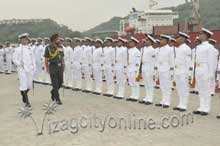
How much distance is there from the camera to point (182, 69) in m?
10.5

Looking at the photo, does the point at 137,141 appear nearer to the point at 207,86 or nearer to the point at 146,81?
the point at 207,86

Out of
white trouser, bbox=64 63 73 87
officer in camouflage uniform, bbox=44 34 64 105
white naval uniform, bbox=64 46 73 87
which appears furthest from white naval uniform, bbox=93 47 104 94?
officer in camouflage uniform, bbox=44 34 64 105

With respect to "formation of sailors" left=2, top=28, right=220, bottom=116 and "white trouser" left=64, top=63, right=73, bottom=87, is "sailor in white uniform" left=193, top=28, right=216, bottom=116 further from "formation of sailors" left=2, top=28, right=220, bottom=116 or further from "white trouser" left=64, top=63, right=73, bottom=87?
"white trouser" left=64, top=63, right=73, bottom=87

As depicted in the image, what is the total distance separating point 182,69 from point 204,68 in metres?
0.72

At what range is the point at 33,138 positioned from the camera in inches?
312

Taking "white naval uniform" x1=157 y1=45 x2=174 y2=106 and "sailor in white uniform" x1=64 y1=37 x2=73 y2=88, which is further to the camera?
"sailor in white uniform" x1=64 y1=37 x2=73 y2=88

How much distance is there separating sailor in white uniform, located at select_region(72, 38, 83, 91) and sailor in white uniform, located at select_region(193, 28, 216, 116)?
251 inches

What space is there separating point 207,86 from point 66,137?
3722 mm

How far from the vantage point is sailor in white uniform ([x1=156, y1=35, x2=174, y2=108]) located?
11.1 metres

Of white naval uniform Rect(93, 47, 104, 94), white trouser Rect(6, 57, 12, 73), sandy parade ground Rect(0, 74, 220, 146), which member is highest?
white naval uniform Rect(93, 47, 104, 94)

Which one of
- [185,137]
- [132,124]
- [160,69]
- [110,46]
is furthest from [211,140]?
[110,46]

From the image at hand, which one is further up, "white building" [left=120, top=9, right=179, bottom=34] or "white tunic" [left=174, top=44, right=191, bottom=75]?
"white building" [left=120, top=9, right=179, bottom=34]

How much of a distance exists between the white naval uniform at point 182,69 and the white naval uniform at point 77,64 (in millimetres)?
5658

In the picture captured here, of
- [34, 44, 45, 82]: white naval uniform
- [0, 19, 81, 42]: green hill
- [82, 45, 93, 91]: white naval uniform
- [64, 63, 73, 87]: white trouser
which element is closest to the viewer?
[82, 45, 93, 91]: white naval uniform
